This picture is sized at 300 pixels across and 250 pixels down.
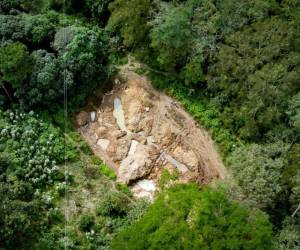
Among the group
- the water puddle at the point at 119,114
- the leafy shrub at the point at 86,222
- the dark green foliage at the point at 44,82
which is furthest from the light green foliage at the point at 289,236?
the dark green foliage at the point at 44,82

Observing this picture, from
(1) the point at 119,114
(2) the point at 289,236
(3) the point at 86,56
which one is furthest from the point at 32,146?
(2) the point at 289,236

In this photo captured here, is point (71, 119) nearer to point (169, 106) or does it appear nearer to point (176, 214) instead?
point (169, 106)

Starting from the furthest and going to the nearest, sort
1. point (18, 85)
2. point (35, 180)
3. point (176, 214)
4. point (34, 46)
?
point (34, 46), point (18, 85), point (35, 180), point (176, 214)

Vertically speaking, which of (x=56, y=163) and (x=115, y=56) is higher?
(x=115, y=56)

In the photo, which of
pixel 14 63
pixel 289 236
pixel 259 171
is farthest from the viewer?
pixel 14 63

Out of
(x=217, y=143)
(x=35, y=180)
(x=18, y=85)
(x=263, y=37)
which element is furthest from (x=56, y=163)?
(x=263, y=37)

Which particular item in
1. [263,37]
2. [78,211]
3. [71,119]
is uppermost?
[263,37]

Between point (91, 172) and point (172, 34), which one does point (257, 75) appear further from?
point (91, 172)

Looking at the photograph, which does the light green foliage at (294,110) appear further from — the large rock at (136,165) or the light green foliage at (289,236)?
the large rock at (136,165)
